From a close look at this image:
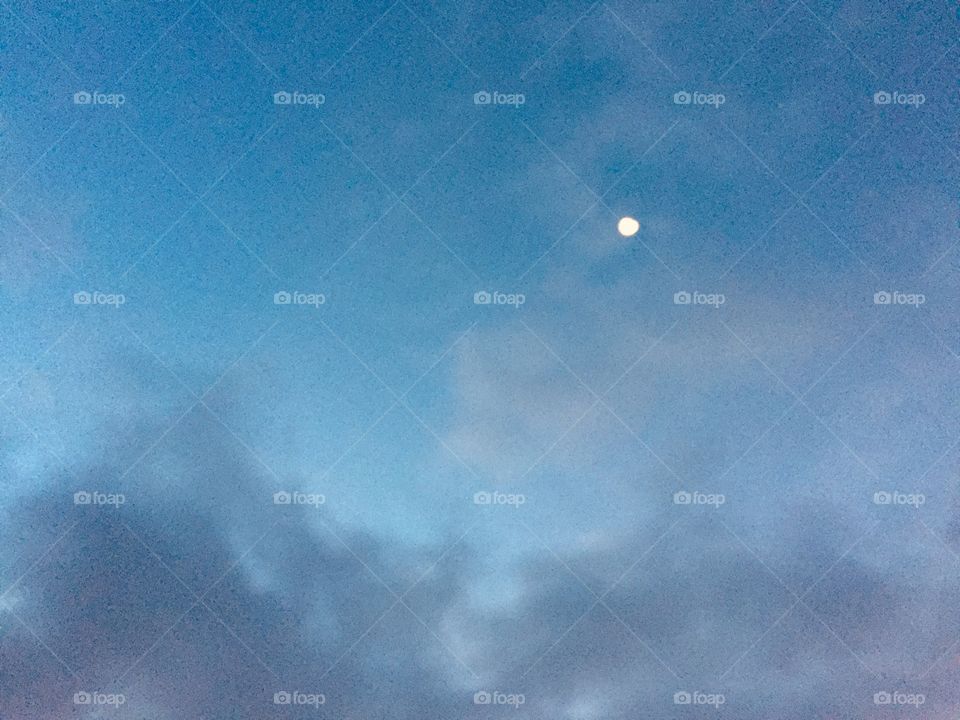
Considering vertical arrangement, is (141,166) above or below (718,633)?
above

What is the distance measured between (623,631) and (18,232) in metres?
10.9

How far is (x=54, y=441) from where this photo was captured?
376 inches

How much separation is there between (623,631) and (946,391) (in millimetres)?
6024

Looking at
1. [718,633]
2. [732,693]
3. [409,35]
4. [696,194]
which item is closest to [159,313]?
[409,35]

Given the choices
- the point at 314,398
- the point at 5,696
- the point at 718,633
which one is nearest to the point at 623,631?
the point at 718,633

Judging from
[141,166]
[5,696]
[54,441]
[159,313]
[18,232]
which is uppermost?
[141,166]

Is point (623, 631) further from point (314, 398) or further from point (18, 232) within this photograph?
point (18, 232)

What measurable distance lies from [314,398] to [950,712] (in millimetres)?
10495

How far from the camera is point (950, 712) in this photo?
9.45m

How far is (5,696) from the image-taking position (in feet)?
30.9

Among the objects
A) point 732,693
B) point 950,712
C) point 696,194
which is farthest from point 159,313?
point 950,712

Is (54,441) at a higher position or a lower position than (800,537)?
higher

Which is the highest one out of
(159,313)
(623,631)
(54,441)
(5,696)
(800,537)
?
(159,313)

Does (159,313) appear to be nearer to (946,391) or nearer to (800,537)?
(800,537)
